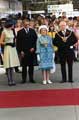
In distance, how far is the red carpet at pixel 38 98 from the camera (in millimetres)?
11438

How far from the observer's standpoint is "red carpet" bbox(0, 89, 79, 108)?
1144cm

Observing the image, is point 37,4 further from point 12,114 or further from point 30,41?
point 12,114

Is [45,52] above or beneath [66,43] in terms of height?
beneath

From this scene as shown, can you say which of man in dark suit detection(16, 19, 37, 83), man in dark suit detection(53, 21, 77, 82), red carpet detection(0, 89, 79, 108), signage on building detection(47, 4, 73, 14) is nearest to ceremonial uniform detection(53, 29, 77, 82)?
man in dark suit detection(53, 21, 77, 82)

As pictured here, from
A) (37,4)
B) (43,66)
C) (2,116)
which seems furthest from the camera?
(37,4)

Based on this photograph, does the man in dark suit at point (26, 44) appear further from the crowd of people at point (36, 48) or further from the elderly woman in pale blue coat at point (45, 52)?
the elderly woman in pale blue coat at point (45, 52)

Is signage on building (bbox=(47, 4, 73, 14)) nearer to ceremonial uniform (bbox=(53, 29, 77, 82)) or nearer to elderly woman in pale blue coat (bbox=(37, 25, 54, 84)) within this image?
ceremonial uniform (bbox=(53, 29, 77, 82))

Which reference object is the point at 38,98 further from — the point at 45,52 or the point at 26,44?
the point at 26,44

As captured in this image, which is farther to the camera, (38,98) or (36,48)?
(36,48)

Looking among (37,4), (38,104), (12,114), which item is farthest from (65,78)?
(37,4)

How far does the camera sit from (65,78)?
580 inches

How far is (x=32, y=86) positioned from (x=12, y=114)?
3868 mm

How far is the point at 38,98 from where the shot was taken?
12.1 meters

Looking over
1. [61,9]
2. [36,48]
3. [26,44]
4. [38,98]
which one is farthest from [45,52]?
[61,9]
